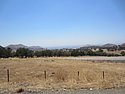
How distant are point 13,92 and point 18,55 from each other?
109 meters

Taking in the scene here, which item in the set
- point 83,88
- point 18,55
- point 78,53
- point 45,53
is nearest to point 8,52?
point 18,55

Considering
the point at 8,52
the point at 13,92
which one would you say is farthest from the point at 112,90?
the point at 8,52

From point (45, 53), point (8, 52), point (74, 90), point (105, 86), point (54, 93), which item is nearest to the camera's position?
point (54, 93)

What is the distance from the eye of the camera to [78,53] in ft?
446

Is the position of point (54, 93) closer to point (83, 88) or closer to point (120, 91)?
point (83, 88)

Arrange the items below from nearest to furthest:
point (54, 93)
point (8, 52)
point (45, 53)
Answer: point (54, 93)
point (8, 52)
point (45, 53)

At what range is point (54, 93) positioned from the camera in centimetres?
1345

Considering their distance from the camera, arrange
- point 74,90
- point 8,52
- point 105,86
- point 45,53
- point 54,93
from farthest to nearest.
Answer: point 45,53 < point 8,52 < point 105,86 < point 74,90 < point 54,93

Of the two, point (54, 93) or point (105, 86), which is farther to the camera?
point (105, 86)

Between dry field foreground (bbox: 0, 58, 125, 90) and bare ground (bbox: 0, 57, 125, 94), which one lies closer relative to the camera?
bare ground (bbox: 0, 57, 125, 94)

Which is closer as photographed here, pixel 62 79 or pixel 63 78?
pixel 62 79

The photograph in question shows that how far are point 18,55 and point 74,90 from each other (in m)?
110

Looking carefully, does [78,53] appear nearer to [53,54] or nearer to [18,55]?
[53,54]

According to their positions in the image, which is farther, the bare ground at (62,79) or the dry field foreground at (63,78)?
the dry field foreground at (63,78)
